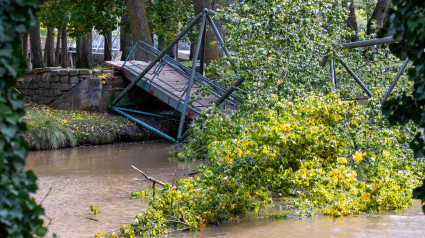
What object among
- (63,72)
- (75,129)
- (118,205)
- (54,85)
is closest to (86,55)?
(54,85)

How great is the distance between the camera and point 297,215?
6562 millimetres

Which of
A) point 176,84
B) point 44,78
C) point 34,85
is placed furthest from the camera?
point 34,85

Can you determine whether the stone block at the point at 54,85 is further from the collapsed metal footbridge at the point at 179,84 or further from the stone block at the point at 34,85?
the collapsed metal footbridge at the point at 179,84

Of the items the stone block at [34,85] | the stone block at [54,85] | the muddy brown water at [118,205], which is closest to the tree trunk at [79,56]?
→ the stone block at [34,85]

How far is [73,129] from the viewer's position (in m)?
13.9

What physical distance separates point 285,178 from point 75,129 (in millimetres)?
8627

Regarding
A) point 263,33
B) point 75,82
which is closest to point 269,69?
point 263,33

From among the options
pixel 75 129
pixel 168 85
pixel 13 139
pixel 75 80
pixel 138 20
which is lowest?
pixel 75 129

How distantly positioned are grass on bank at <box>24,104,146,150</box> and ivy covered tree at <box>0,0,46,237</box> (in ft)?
34.5

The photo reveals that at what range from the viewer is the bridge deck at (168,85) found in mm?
13711

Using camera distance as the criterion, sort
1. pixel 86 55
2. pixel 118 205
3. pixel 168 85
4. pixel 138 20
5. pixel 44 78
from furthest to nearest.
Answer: pixel 86 55
pixel 138 20
pixel 44 78
pixel 168 85
pixel 118 205

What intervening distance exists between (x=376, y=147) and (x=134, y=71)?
9.37m

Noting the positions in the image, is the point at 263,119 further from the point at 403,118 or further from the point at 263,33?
the point at 403,118

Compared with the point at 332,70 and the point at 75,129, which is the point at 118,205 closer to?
the point at 332,70
